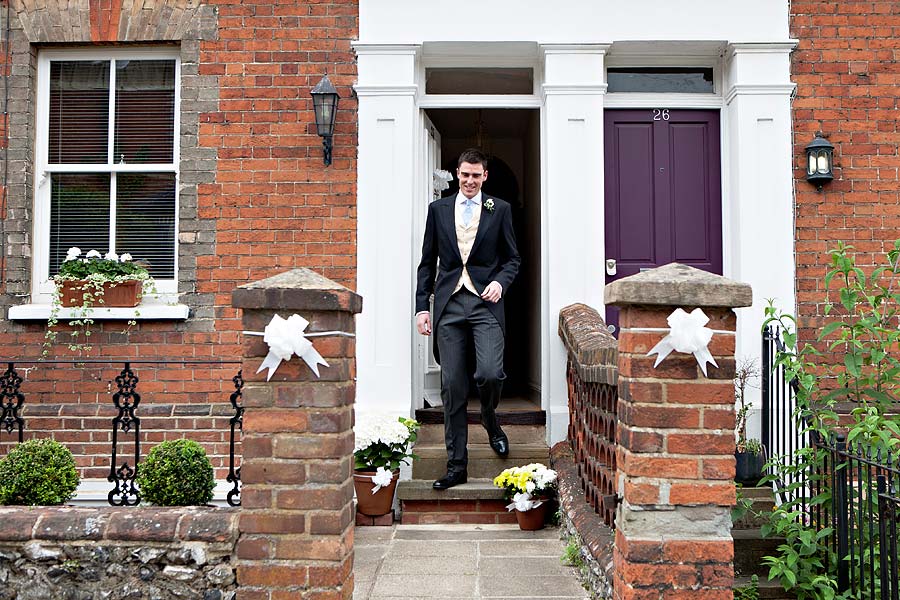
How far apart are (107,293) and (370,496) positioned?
2481 mm

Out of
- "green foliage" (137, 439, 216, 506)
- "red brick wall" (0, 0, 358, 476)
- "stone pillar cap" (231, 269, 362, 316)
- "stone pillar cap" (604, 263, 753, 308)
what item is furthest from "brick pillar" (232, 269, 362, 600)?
"red brick wall" (0, 0, 358, 476)

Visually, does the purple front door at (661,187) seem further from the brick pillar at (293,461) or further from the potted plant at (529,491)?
the brick pillar at (293,461)

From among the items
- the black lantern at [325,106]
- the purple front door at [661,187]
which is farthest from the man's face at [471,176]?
the purple front door at [661,187]

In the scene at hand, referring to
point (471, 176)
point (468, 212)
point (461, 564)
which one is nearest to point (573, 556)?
point (461, 564)

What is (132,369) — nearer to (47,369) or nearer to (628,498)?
(47,369)

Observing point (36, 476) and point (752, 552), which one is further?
point (752, 552)

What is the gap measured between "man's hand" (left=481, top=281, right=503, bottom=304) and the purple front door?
1422 millimetres

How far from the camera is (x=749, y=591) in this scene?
13.7 feet

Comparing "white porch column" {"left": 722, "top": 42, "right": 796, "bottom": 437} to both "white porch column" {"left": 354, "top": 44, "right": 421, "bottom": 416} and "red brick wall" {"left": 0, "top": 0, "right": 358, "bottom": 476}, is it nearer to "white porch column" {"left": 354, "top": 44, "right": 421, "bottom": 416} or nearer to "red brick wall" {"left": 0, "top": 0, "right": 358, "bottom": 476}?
"white porch column" {"left": 354, "top": 44, "right": 421, "bottom": 416}

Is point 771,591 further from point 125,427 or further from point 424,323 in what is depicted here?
point 125,427

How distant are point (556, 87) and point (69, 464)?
4.06 m

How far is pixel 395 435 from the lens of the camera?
543cm

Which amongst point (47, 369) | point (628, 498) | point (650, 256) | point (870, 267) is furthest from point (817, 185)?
point (47, 369)

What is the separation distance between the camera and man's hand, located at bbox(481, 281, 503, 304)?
5.29 metres
